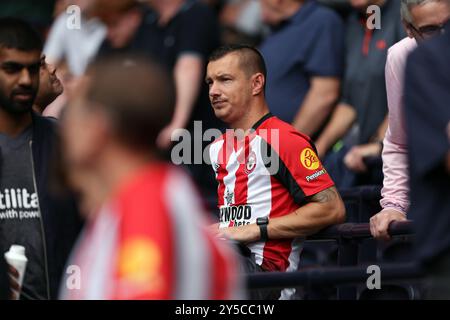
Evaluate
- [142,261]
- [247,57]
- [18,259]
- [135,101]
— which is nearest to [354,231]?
[247,57]

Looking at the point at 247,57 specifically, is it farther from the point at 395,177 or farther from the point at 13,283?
the point at 13,283

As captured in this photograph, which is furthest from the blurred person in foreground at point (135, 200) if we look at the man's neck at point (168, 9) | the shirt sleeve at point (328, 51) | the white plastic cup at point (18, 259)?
the man's neck at point (168, 9)

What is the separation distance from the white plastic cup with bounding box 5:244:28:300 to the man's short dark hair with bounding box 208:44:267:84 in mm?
2018

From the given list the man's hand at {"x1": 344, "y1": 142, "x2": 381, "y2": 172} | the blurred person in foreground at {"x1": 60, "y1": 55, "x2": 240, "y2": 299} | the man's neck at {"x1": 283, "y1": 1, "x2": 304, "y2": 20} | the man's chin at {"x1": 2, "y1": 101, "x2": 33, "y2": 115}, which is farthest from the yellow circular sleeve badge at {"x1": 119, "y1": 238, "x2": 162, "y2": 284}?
the man's neck at {"x1": 283, "y1": 1, "x2": 304, "y2": 20}

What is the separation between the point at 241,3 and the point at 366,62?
2.74 meters

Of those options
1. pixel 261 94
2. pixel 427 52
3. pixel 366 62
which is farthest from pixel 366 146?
pixel 427 52

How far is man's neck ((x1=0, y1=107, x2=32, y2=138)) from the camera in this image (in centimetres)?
585

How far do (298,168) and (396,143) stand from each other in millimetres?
498

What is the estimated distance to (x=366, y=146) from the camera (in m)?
7.91

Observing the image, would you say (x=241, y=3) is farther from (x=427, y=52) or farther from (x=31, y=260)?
(x=427, y=52)

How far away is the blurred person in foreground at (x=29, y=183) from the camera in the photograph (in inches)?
222

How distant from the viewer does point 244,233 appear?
250 inches

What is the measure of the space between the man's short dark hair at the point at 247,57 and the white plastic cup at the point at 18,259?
2.02 meters

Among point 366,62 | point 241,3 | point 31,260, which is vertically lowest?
point 31,260
